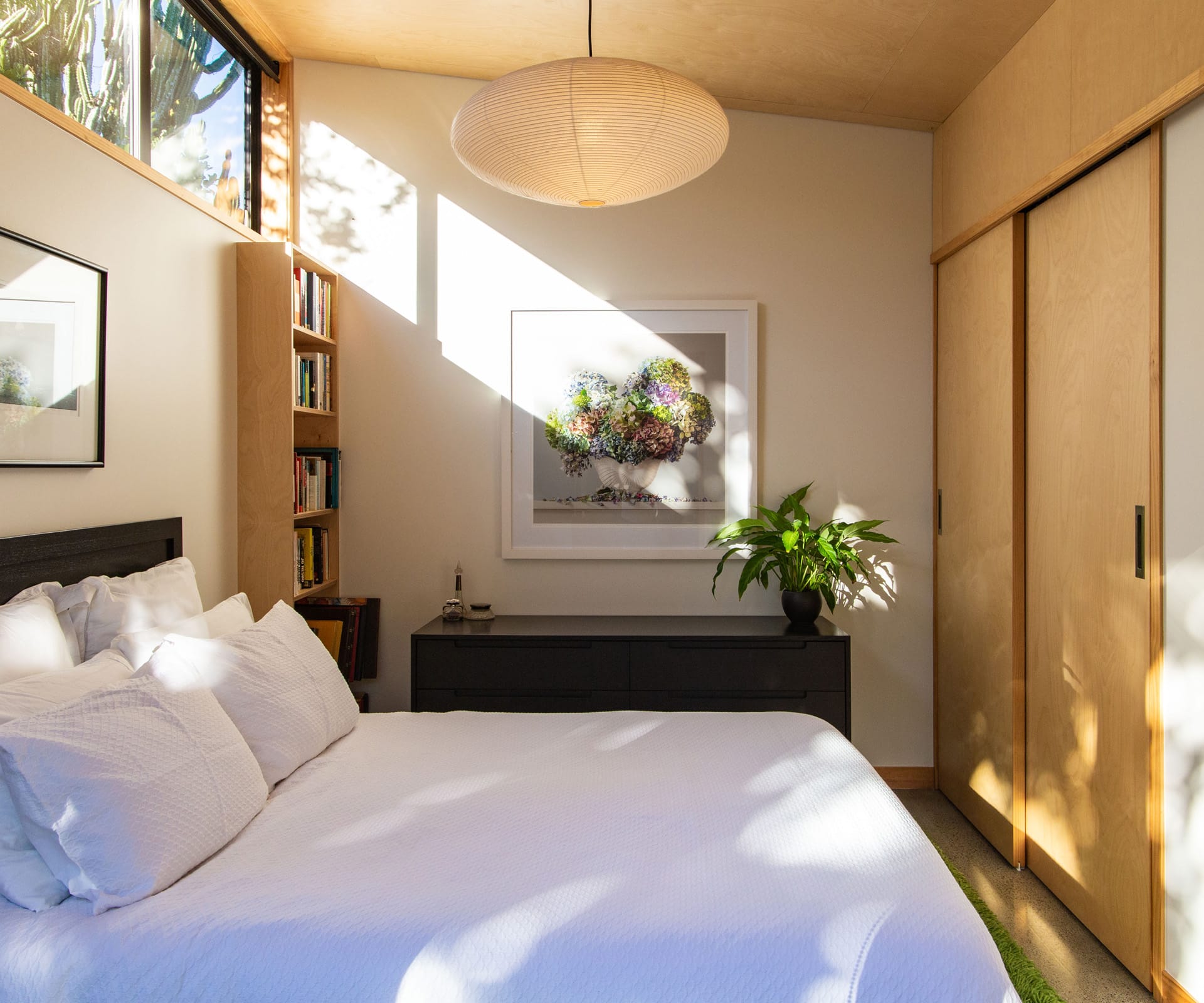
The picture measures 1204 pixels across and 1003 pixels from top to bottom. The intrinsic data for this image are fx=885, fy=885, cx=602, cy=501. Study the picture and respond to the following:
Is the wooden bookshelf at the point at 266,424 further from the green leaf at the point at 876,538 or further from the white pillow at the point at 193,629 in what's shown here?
the green leaf at the point at 876,538

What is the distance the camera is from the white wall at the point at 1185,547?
203 centimetres

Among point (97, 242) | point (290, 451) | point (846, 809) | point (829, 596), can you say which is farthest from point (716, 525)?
point (97, 242)

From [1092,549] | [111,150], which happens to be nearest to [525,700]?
[1092,549]

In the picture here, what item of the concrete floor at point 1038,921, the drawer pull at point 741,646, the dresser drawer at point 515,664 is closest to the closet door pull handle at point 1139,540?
the concrete floor at point 1038,921

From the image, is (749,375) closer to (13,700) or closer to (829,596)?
(829,596)

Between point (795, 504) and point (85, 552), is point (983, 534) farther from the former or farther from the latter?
point (85, 552)

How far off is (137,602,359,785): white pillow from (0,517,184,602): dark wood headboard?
13.6 inches

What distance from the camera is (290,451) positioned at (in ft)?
10.3

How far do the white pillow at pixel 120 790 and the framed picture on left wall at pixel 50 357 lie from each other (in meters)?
0.76

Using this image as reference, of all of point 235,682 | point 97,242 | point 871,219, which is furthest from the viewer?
point 871,219

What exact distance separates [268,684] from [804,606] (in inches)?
79.5

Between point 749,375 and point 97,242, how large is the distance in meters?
2.35

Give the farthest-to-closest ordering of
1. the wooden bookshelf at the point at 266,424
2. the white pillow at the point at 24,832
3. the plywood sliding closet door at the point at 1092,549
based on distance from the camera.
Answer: the wooden bookshelf at the point at 266,424, the plywood sliding closet door at the point at 1092,549, the white pillow at the point at 24,832

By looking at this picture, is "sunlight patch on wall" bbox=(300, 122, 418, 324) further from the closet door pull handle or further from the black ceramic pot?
the closet door pull handle
